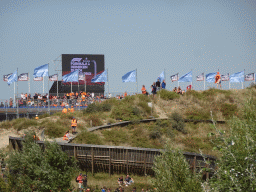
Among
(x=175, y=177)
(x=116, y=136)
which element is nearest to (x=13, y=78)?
(x=116, y=136)

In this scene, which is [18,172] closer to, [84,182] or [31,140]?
[31,140]

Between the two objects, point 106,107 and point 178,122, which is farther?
point 106,107

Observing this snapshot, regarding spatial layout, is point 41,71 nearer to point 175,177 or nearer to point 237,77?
point 237,77

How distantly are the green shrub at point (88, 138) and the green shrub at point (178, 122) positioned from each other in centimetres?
1067

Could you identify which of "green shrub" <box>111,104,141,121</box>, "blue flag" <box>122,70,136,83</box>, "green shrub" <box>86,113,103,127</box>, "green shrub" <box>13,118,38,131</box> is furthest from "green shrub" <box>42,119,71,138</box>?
"blue flag" <box>122,70,136,83</box>

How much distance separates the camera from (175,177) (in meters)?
11.3

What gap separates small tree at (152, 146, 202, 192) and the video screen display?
2240 inches

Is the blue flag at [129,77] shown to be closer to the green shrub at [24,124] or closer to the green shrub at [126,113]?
the green shrub at [126,113]

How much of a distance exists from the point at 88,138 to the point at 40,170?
27.6ft

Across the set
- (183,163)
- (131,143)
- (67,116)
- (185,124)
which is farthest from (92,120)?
(183,163)

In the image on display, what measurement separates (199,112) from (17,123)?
68.7 feet

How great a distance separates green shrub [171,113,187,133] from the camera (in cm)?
3600

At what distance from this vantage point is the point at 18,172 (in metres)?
22.5

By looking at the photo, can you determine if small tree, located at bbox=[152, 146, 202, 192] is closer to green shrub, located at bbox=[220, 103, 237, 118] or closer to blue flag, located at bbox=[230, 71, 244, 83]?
green shrub, located at bbox=[220, 103, 237, 118]
